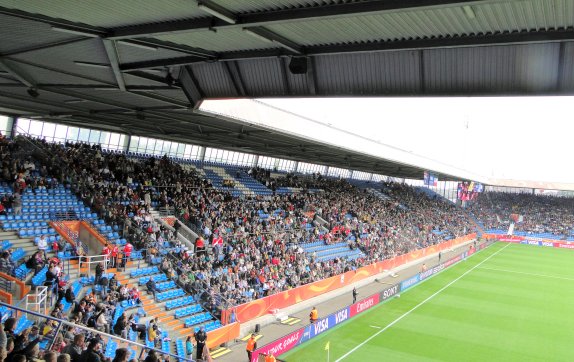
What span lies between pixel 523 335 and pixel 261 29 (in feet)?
74.8

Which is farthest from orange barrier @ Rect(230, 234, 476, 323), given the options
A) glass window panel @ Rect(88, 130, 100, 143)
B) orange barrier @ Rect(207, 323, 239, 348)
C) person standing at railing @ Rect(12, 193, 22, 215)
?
glass window panel @ Rect(88, 130, 100, 143)

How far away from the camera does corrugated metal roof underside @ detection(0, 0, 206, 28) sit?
24.7 feet

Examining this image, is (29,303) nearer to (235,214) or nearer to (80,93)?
(80,93)

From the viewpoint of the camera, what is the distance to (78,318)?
12781 millimetres

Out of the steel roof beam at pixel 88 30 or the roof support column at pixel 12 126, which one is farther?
the roof support column at pixel 12 126

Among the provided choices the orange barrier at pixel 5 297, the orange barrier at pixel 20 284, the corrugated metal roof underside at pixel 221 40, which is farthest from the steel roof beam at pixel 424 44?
the orange barrier at pixel 20 284

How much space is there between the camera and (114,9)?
796cm

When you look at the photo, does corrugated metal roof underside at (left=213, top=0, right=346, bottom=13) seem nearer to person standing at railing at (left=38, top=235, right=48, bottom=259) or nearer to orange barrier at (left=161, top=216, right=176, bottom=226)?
person standing at railing at (left=38, top=235, right=48, bottom=259)

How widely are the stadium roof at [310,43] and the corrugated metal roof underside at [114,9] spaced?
0.02 metres

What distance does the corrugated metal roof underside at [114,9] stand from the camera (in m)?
7.54

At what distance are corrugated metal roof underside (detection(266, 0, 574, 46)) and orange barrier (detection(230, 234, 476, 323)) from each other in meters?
14.6

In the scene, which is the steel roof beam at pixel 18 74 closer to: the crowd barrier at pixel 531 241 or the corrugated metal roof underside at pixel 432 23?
the corrugated metal roof underside at pixel 432 23

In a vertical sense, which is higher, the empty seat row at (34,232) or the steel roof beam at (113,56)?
the steel roof beam at (113,56)

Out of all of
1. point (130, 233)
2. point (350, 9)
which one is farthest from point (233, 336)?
point (350, 9)
